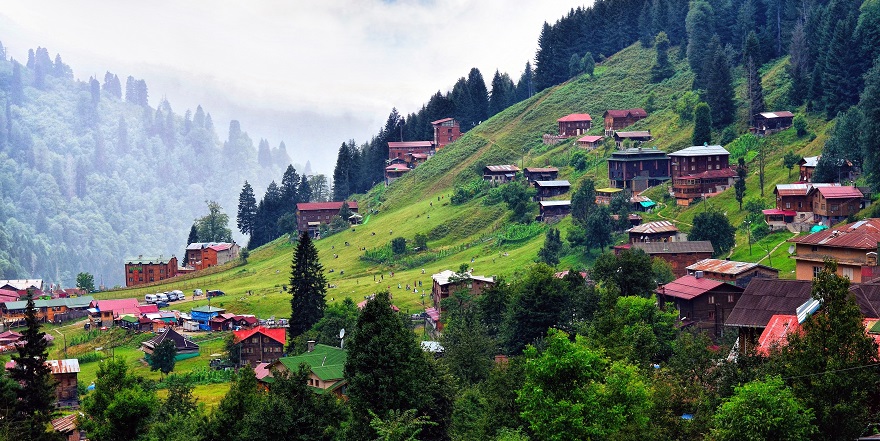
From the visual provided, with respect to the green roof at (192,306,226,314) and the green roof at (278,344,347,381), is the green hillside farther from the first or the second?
the green roof at (278,344,347,381)

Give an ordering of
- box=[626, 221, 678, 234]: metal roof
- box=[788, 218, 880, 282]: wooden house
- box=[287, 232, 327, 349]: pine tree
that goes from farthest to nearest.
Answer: box=[626, 221, 678, 234]: metal roof, box=[287, 232, 327, 349]: pine tree, box=[788, 218, 880, 282]: wooden house

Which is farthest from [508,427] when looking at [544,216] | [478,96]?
[478,96]

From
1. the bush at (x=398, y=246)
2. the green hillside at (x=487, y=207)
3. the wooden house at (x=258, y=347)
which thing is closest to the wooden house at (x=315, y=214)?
the green hillside at (x=487, y=207)

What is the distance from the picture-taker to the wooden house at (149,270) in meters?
150

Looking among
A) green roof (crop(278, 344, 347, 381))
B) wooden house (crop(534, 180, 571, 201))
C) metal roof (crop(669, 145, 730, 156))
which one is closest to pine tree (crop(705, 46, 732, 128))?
metal roof (crop(669, 145, 730, 156))

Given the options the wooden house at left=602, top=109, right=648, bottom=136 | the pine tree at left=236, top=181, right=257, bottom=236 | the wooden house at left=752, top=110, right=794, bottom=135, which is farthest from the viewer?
the pine tree at left=236, top=181, right=257, bottom=236

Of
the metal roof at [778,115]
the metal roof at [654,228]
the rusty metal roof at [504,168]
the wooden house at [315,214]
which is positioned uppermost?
the metal roof at [778,115]

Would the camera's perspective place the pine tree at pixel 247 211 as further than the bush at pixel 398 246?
Yes

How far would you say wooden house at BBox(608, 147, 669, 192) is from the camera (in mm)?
117312

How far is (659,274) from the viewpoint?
81.5 m

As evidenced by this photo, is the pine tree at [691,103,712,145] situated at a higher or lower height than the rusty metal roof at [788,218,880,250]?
higher

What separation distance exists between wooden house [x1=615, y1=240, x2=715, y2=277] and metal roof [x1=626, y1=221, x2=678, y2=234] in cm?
661

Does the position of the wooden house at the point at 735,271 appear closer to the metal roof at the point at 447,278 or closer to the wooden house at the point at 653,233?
the wooden house at the point at 653,233

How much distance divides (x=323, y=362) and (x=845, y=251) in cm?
3590
